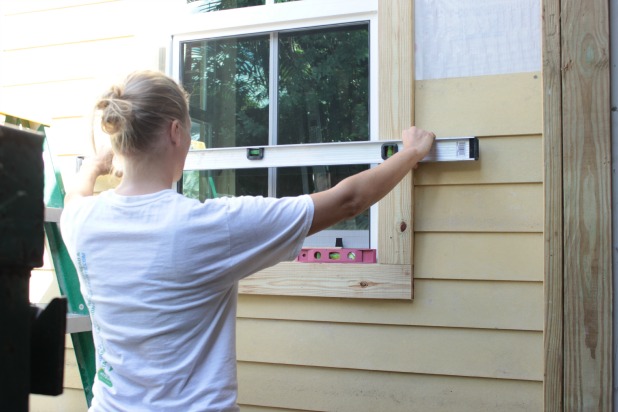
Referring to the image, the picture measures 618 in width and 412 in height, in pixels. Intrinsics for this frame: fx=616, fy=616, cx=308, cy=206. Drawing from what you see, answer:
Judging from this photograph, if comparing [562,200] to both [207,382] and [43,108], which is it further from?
[43,108]

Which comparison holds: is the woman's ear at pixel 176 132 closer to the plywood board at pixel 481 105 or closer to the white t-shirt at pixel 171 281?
the white t-shirt at pixel 171 281

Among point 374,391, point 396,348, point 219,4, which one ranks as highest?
point 219,4

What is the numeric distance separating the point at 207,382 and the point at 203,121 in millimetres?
1507

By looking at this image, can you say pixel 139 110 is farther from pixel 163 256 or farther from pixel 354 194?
pixel 354 194

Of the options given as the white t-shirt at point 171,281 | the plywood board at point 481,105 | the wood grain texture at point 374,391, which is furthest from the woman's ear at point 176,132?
the wood grain texture at point 374,391

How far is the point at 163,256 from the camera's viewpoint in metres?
1.33

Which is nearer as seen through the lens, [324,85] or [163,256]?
[163,256]

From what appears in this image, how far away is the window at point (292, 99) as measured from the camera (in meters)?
2.30

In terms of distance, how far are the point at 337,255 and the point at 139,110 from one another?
1.08m

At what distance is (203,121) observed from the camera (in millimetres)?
2643

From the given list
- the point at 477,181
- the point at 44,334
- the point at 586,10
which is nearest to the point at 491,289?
the point at 477,181

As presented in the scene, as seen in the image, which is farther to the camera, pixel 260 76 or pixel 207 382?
pixel 260 76

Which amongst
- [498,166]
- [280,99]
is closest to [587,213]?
[498,166]

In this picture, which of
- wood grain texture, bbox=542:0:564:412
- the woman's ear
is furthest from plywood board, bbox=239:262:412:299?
the woman's ear
